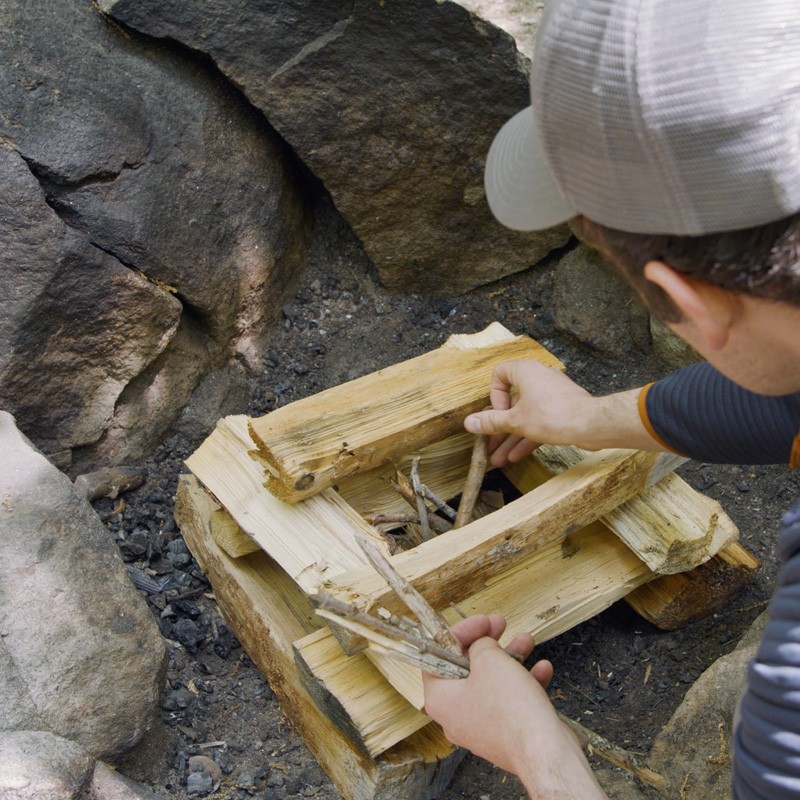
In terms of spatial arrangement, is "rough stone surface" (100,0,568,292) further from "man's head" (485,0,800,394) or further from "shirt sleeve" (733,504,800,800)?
"shirt sleeve" (733,504,800,800)

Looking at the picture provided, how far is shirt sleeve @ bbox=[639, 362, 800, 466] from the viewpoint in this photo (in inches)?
79.0

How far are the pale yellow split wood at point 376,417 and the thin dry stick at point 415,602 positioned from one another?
1.26 feet

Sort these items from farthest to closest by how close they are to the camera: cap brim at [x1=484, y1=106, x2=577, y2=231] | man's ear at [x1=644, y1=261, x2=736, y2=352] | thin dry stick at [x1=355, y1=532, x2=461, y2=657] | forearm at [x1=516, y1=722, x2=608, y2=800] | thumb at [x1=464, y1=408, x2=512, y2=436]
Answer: thumb at [x1=464, y1=408, x2=512, y2=436]
thin dry stick at [x1=355, y1=532, x2=461, y2=657]
forearm at [x1=516, y1=722, x2=608, y2=800]
cap brim at [x1=484, y1=106, x2=577, y2=231]
man's ear at [x1=644, y1=261, x2=736, y2=352]

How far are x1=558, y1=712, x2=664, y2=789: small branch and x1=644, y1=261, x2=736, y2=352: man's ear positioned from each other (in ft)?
4.32

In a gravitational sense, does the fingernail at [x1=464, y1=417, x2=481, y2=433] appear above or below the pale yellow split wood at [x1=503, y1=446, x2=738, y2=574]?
above

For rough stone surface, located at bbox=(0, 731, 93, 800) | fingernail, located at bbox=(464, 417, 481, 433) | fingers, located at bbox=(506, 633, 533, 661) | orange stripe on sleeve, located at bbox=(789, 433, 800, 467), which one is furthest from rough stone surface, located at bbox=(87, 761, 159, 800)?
orange stripe on sleeve, located at bbox=(789, 433, 800, 467)

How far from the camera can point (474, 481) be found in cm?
256

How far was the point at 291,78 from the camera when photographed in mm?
3229

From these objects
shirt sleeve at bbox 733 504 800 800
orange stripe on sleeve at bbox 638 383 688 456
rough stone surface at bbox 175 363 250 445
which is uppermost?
shirt sleeve at bbox 733 504 800 800

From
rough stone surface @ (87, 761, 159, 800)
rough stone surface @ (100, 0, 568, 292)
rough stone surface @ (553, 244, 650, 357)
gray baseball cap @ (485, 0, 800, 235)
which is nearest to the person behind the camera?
gray baseball cap @ (485, 0, 800, 235)

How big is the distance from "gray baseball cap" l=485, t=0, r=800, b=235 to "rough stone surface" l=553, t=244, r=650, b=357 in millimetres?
2346

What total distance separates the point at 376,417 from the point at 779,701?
55.3 inches

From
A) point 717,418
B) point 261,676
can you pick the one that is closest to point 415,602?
point 717,418

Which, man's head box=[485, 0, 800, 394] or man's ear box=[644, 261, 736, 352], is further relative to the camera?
man's ear box=[644, 261, 736, 352]
